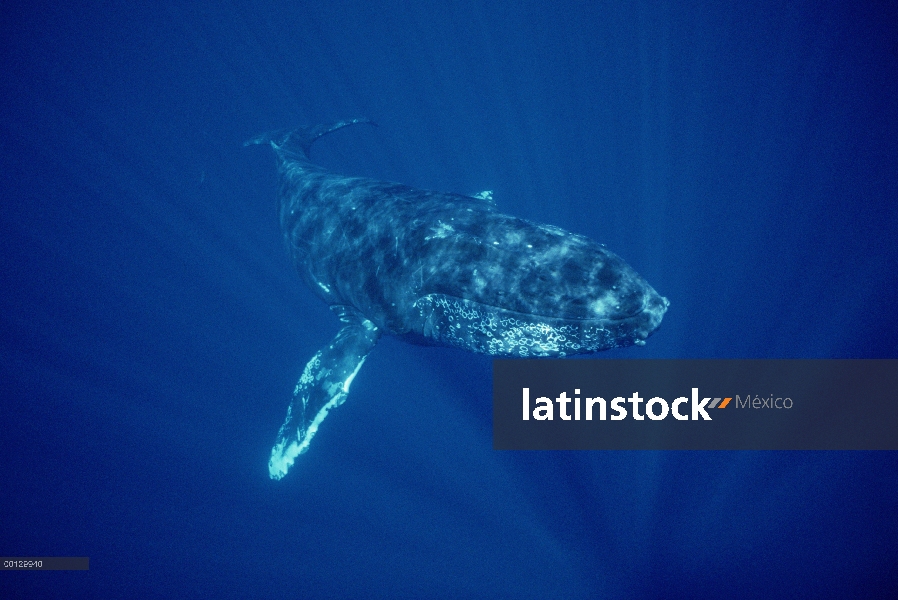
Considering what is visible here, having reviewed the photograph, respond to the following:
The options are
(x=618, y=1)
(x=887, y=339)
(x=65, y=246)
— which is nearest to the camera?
(x=887, y=339)

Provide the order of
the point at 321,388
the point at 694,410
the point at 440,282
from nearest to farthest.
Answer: the point at 440,282 → the point at 321,388 → the point at 694,410

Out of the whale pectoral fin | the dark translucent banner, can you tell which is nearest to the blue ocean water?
the dark translucent banner

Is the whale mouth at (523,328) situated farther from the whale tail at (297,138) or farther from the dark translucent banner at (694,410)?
the whale tail at (297,138)

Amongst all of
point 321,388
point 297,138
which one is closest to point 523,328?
point 321,388

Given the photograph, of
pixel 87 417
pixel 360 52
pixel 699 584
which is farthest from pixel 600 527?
pixel 360 52

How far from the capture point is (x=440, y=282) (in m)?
5.21

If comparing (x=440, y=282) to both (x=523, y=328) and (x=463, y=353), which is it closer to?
(x=523, y=328)

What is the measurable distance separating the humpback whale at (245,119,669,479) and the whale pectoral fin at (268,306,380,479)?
2cm

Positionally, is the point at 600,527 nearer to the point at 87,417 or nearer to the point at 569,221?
the point at 569,221

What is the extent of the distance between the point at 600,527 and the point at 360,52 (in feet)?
145

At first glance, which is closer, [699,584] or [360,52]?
[699,584]

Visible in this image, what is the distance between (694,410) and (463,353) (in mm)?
6624

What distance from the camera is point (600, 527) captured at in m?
9.64

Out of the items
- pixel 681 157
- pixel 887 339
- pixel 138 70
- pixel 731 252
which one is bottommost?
pixel 887 339
